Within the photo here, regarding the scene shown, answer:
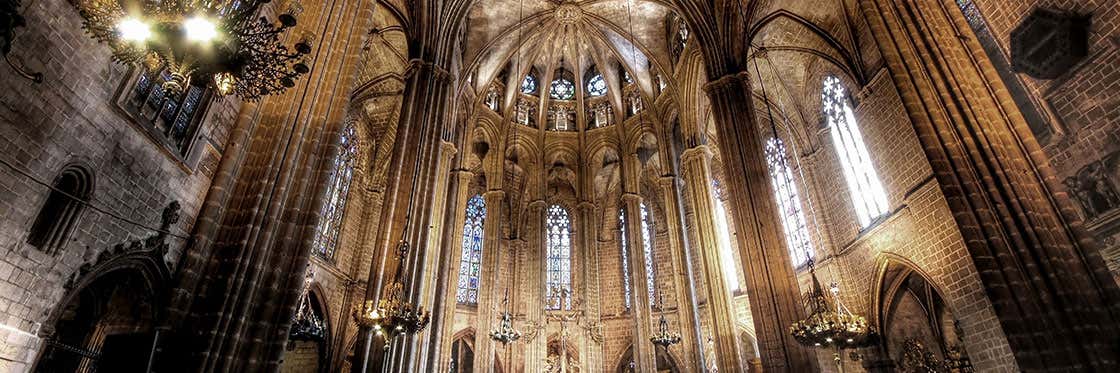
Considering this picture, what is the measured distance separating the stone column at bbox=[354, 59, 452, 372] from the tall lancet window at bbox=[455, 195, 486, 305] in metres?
7.41

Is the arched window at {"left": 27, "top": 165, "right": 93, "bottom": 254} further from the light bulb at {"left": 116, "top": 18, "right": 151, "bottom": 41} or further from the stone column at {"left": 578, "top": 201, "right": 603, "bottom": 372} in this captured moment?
the stone column at {"left": 578, "top": 201, "right": 603, "bottom": 372}

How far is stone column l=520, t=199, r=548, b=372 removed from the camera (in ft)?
61.8

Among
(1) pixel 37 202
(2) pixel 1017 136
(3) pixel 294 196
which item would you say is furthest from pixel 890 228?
(1) pixel 37 202

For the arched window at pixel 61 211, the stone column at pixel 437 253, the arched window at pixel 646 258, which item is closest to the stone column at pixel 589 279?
the arched window at pixel 646 258

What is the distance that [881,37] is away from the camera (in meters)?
8.29

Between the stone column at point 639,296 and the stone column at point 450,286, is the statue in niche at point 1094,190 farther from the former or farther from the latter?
the stone column at point 450,286

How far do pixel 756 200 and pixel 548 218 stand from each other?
14056 millimetres

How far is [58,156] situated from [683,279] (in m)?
15.5

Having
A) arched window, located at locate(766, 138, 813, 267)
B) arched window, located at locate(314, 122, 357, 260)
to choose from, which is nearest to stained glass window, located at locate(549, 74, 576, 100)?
arched window, located at locate(314, 122, 357, 260)

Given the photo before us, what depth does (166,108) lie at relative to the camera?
9555 millimetres

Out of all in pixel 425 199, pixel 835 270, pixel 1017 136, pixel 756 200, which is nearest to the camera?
pixel 1017 136

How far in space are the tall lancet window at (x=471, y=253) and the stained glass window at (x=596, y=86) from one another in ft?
23.6

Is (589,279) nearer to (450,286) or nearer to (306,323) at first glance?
(450,286)

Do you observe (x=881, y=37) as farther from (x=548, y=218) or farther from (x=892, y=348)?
(x=548, y=218)
